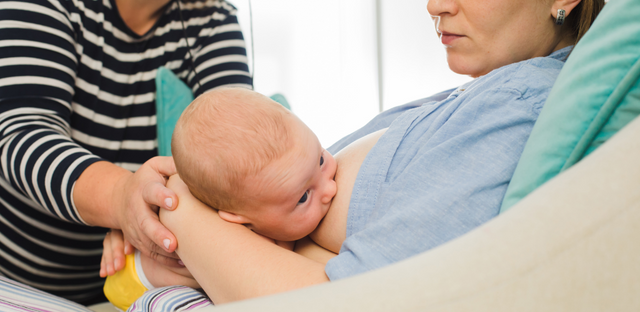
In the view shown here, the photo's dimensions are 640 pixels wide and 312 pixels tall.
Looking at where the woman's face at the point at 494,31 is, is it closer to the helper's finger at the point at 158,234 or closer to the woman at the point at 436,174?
the woman at the point at 436,174

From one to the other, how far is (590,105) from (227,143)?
572 mm

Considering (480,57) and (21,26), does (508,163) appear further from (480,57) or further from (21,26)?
(21,26)

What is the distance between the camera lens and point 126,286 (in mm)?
993

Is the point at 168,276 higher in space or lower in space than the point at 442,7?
lower

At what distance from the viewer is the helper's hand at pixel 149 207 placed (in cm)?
81

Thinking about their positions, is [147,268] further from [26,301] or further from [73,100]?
[73,100]

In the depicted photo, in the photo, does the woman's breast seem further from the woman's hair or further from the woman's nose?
the woman's hair

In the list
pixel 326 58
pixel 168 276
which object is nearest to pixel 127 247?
pixel 168 276

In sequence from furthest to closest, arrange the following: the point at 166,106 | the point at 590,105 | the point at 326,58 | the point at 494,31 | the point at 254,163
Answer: the point at 326,58, the point at 166,106, the point at 494,31, the point at 254,163, the point at 590,105

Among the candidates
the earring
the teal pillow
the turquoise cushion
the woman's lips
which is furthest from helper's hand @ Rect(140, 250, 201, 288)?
the earring

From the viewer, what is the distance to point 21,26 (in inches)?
43.6

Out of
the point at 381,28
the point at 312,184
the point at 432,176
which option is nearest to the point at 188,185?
the point at 312,184

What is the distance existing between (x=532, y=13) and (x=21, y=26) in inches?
51.3

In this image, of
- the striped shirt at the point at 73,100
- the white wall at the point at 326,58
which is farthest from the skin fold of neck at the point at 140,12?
the white wall at the point at 326,58
